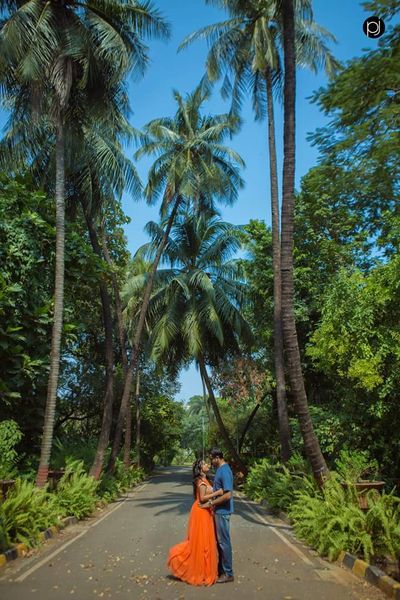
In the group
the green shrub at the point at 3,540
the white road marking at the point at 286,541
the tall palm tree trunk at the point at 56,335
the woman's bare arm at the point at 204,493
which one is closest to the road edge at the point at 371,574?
the white road marking at the point at 286,541

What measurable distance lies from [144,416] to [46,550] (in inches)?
1123

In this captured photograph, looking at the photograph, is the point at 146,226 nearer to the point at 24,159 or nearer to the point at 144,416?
the point at 24,159

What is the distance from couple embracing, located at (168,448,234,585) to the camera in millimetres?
6832

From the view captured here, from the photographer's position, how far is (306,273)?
21.3m

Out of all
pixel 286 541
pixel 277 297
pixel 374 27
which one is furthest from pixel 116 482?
pixel 374 27

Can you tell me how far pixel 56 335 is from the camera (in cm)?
1395

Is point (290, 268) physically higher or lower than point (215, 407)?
higher

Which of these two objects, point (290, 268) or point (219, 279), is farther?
point (219, 279)

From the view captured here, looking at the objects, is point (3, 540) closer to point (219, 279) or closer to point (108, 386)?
point (108, 386)

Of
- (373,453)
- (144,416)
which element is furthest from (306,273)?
(144,416)

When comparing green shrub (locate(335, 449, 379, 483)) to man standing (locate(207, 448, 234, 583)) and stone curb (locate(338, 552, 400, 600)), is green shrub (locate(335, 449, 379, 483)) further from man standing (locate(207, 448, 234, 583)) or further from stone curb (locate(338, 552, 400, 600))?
man standing (locate(207, 448, 234, 583))

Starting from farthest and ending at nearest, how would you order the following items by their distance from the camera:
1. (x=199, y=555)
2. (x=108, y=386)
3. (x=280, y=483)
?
(x=108, y=386) < (x=280, y=483) < (x=199, y=555)

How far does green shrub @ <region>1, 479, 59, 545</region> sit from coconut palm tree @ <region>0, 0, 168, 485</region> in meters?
1.95

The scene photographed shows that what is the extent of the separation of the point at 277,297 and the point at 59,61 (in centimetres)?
933
